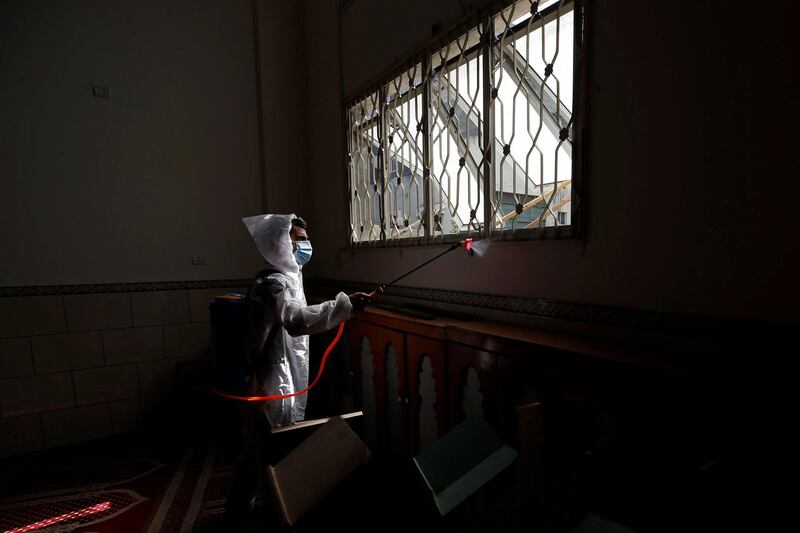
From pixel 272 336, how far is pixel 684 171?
156cm

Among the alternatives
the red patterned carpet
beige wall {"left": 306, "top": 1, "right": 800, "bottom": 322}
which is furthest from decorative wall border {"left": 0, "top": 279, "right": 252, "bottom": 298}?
beige wall {"left": 306, "top": 1, "right": 800, "bottom": 322}

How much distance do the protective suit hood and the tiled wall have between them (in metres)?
1.54

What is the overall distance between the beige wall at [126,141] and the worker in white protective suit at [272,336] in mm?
1437

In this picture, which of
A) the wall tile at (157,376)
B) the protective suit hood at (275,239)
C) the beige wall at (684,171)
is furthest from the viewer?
the wall tile at (157,376)

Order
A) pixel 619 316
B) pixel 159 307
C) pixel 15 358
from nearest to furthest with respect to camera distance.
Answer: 1. pixel 619 316
2. pixel 15 358
3. pixel 159 307

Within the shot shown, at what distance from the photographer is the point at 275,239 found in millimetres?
1678

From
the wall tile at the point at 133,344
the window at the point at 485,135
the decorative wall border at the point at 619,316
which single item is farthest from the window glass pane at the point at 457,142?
the wall tile at the point at 133,344

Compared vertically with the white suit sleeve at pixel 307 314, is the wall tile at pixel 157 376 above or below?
below

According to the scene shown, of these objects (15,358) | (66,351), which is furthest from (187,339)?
(15,358)

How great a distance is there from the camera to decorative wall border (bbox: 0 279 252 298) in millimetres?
2453

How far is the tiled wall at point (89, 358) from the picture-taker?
8.07 ft

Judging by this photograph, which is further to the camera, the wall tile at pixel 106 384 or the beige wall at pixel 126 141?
the wall tile at pixel 106 384

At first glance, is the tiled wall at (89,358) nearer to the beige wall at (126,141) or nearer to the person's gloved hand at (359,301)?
the beige wall at (126,141)

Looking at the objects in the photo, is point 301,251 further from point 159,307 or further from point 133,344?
point 133,344
